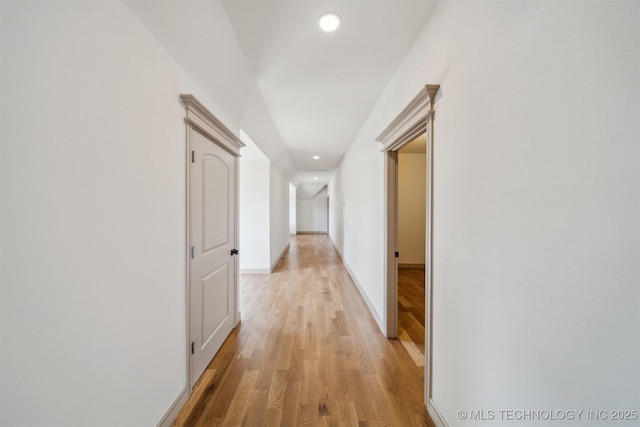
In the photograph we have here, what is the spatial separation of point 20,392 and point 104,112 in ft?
3.31

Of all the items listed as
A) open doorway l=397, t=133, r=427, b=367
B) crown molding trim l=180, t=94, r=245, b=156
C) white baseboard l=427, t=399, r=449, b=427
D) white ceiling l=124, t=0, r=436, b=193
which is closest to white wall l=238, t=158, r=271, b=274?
white ceiling l=124, t=0, r=436, b=193

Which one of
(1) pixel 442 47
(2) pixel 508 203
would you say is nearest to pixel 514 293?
(2) pixel 508 203

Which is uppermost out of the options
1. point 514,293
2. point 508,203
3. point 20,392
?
point 508,203

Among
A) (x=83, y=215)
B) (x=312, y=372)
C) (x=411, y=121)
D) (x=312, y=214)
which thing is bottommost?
(x=312, y=372)

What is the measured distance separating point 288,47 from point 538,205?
191cm

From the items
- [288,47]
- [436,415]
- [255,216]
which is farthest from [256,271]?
[288,47]

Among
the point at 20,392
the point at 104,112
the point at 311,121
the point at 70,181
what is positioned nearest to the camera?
the point at 20,392

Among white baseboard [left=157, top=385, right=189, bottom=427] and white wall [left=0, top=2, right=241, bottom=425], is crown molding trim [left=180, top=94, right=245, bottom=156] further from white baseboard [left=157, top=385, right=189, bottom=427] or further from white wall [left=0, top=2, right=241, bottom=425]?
white baseboard [left=157, top=385, right=189, bottom=427]

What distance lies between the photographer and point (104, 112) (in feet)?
3.25

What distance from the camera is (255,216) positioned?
5.01 metres

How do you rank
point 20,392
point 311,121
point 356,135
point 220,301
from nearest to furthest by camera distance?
point 20,392 → point 220,301 → point 311,121 → point 356,135

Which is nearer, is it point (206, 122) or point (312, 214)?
point (206, 122)

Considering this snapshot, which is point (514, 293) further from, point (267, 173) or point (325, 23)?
point (267, 173)

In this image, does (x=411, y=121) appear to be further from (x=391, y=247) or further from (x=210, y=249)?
(x=210, y=249)
